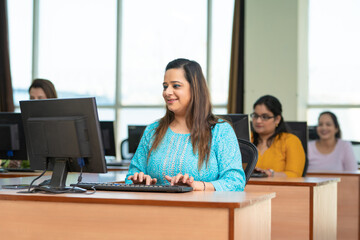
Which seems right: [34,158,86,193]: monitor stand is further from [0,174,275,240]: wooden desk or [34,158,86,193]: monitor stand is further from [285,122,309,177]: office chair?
[285,122,309,177]: office chair

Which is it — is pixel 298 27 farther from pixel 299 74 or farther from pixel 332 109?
pixel 332 109

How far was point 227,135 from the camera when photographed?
265 cm

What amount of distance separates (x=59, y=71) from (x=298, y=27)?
3380 mm

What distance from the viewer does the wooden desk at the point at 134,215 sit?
190 centimetres

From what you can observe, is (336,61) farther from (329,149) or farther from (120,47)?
(120,47)

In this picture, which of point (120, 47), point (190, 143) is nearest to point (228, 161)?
point (190, 143)

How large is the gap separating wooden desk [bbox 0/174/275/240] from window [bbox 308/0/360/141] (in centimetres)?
493

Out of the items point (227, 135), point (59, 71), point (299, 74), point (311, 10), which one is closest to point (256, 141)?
point (227, 135)

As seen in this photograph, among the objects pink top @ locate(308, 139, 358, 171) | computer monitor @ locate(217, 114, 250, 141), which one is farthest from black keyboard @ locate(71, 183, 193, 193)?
pink top @ locate(308, 139, 358, 171)

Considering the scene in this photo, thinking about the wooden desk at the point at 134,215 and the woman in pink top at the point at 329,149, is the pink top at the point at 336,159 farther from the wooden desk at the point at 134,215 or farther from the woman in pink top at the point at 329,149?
the wooden desk at the point at 134,215

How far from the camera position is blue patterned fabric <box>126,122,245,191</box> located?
2.58 m

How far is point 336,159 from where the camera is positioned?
562 centimetres

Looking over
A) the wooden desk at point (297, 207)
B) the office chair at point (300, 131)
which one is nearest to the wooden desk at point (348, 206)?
the office chair at point (300, 131)

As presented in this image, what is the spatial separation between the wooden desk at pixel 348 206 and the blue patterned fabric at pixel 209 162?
2354 millimetres
